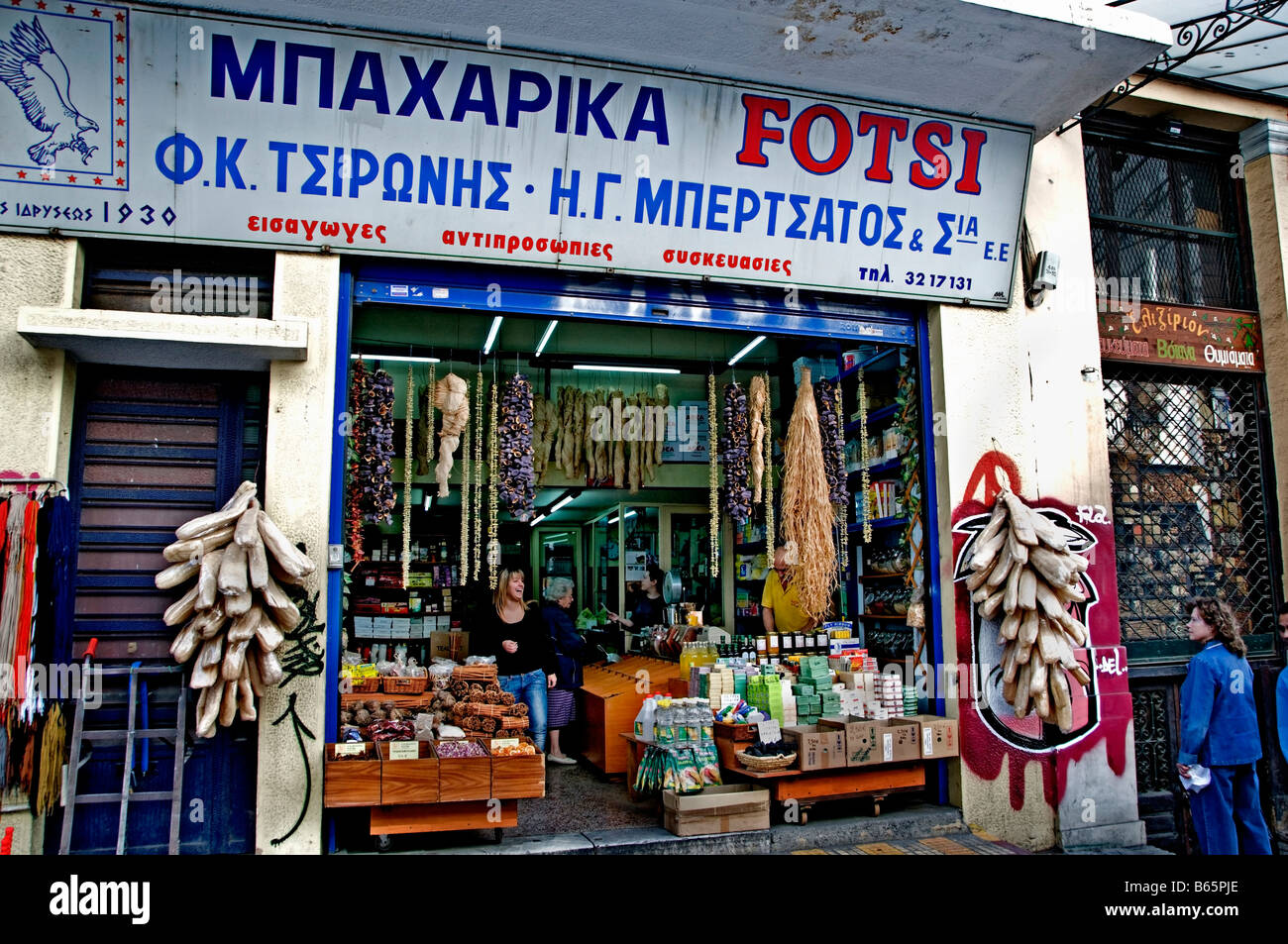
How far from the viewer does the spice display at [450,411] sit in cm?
729

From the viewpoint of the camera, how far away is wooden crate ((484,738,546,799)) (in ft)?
17.1

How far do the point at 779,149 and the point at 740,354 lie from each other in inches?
146

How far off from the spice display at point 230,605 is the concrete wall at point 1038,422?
478 centimetres

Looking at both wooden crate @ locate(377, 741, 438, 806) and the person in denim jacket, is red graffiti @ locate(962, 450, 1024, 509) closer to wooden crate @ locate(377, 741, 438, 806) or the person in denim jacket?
the person in denim jacket

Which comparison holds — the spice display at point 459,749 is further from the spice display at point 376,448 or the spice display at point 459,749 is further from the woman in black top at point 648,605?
the woman in black top at point 648,605

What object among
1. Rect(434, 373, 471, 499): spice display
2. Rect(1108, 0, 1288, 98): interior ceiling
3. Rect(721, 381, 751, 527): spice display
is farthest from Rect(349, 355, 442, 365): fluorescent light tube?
Rect(1108, 0, 1288, 98): interior ceiling

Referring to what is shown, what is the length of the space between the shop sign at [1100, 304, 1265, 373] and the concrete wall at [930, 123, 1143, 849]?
0.55m

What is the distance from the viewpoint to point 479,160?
18.1ft

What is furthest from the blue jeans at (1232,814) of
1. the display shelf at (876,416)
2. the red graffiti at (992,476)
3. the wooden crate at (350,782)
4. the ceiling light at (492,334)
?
the ceiling light at (492,334)

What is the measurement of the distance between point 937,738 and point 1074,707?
1.16 metres

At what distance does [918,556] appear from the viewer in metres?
6.82

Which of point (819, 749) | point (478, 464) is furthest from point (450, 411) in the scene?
point (819, 749)

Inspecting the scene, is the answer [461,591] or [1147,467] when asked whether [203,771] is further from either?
[1147,467]
